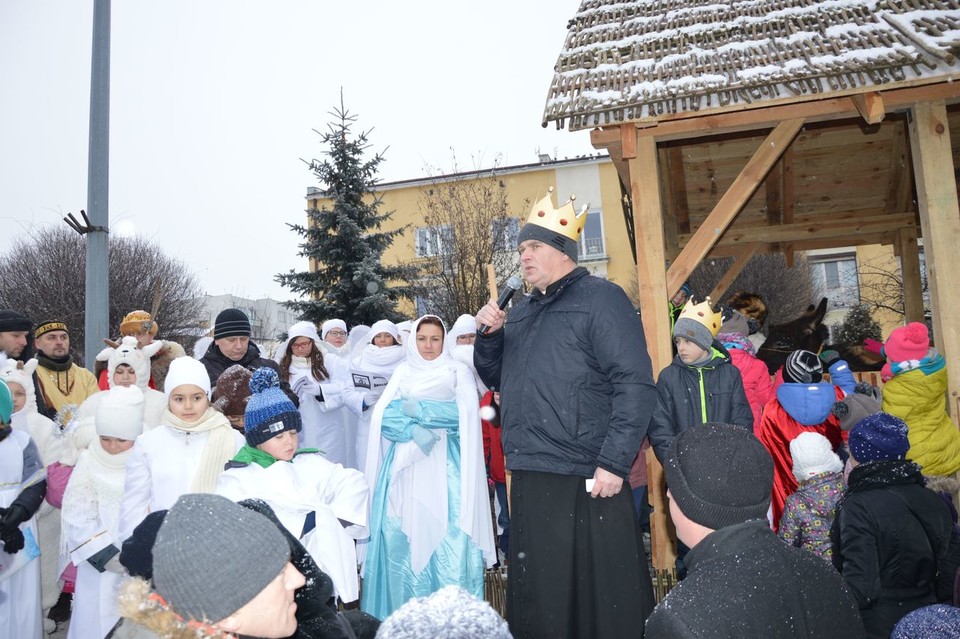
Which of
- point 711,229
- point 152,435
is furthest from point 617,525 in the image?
point 711,229

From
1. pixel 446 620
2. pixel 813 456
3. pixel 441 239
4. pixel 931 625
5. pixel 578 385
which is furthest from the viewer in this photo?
pixel 441 239

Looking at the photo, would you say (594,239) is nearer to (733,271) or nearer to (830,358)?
(733,271)

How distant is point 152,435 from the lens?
379 cm

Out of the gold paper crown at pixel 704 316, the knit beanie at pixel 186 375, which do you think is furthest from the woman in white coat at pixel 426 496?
the gold paper crown at pixel 704 316

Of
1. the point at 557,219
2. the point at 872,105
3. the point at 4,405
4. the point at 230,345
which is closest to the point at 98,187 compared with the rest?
the point at 230,345

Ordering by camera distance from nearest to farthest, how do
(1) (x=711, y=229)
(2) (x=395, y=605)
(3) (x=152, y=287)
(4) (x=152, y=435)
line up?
(4) (x=152, y=435) < (2) (x=395, y=605) < (1) (x=711, y=229) < (3) (x=152, y=287)

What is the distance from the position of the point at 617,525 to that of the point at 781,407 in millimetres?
2353

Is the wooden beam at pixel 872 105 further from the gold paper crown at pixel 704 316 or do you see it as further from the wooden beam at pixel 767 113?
the gold paper crown at pixel 704 316

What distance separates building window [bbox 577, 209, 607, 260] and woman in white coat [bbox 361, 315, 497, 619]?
22.8m

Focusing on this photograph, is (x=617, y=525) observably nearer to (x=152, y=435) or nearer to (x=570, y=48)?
(x=152, y=435)

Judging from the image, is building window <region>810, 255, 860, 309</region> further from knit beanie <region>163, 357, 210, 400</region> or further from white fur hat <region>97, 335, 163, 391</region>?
knit beanie <region>163, 357, 210, 400</region>

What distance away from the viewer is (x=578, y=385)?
10.9ft

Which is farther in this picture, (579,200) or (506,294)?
(579,200)

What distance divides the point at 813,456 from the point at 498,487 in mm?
3283
